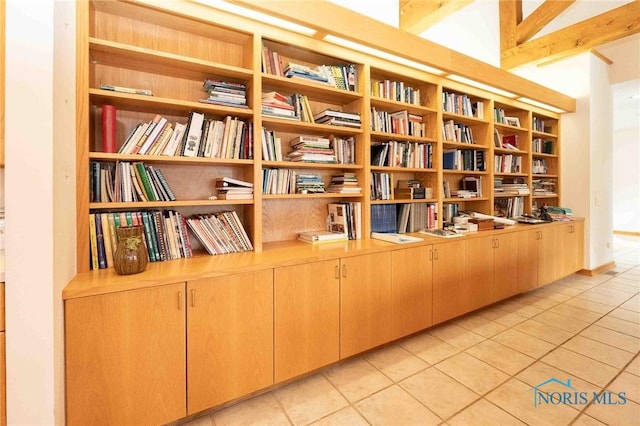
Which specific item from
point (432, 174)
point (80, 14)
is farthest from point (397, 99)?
point (80, 14)

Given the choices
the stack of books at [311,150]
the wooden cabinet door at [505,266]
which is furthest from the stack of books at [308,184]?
the wooden cabinet door at [505,266]

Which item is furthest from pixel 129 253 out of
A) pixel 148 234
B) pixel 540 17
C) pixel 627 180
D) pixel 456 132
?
pixel 627 180

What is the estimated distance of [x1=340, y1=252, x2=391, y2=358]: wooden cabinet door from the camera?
1.91m

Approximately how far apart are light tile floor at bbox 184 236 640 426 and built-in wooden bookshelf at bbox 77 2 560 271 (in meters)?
0.99

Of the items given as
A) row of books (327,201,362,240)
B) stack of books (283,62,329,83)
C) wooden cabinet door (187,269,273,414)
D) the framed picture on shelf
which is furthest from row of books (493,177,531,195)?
wooden cabinet door (187,269,273,414)

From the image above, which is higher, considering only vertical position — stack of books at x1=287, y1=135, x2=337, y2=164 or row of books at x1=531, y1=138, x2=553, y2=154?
row of books at x1=531, y1=138, x2=553, y2=154

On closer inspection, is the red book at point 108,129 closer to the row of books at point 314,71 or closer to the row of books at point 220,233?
the row of books at point 220,233

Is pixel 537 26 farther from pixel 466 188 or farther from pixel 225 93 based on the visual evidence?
pixel 225 93

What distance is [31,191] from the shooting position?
1.06 meters

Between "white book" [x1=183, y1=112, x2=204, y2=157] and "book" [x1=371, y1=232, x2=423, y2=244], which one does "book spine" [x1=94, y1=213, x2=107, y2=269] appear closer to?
"white book" [x1=183, y1=112, x2=204, y2=157]

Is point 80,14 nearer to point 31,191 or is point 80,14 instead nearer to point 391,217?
point 31,191

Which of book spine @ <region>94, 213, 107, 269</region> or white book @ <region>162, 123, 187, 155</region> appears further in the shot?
white book @ <region>162, 123, 187, 155</region>

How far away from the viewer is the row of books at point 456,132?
290 cm

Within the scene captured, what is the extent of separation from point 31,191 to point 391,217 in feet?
7.53
